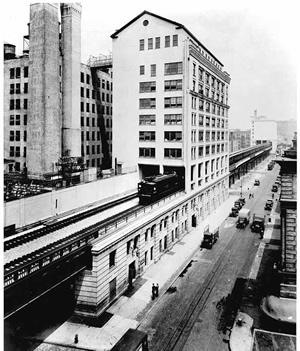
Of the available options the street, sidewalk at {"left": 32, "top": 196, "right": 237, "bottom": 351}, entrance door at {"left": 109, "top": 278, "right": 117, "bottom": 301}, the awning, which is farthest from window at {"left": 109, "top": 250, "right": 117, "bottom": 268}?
the awning

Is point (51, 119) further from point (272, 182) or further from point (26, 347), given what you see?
point (272, 182)

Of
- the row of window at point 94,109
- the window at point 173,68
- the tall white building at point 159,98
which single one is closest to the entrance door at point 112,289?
the tall white building at point 159,98

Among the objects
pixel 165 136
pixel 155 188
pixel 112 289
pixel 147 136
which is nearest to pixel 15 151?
pixel 147 136

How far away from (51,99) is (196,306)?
37.2m

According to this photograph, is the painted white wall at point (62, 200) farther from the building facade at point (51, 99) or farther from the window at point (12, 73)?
the window at point (12, 73)

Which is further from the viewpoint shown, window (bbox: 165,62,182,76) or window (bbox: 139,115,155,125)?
window (bbox: 139,115,155,125)

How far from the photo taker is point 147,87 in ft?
164

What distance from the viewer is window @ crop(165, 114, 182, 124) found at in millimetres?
49000

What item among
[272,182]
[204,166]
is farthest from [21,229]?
[272,182]

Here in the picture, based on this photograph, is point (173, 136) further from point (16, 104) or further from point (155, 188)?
point (16, 104)

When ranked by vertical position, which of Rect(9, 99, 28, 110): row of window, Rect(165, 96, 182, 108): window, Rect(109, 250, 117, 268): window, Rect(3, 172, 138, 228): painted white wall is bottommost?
Rect(109, 250, 117, 268): window

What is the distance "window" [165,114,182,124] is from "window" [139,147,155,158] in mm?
5107

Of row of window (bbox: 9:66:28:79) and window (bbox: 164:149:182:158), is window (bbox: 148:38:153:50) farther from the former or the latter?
row of window (bbox: 9:66:28:79)

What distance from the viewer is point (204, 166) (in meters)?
57.7
